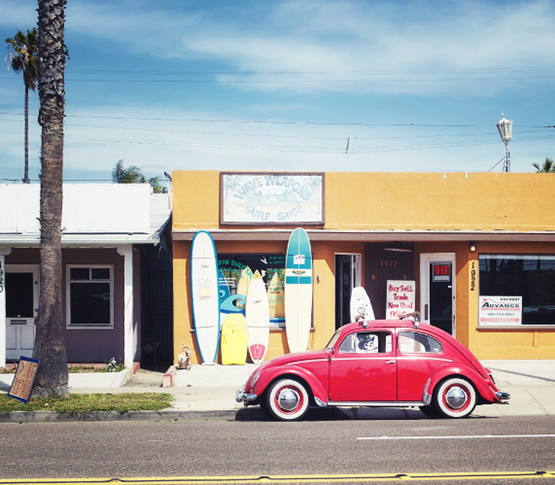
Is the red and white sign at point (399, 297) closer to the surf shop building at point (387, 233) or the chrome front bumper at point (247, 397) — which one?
the surf shop building at point (387, 233)

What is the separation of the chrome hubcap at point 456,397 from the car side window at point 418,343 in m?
0.61

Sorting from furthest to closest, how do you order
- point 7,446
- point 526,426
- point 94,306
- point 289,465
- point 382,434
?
point 94,306
point 526,426
point 382,434
point 7,446
point 289,465

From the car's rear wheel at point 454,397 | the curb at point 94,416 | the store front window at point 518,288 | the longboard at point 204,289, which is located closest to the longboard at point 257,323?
the longboard at point 204,289

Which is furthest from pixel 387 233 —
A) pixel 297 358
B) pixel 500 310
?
pixel 297 358

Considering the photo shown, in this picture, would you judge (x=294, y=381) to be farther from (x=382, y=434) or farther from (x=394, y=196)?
(x=394, y=196)

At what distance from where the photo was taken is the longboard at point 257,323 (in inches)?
591

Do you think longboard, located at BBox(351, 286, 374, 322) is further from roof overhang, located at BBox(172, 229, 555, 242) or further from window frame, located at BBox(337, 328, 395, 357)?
window frame, located at BBox(337, 328, 395, 357)

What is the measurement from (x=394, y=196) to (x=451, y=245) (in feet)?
6.29

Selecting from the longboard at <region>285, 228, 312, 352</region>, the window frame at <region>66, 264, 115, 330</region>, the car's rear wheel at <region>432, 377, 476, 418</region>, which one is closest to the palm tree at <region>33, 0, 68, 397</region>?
the window frame at <region>66, 264, 115, 330</region>

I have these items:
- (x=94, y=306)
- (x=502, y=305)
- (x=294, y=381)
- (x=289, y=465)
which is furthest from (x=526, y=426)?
(x=94, y=306)

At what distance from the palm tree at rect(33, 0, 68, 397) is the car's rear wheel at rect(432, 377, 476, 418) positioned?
6.33 m

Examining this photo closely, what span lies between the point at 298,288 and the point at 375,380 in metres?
5.74

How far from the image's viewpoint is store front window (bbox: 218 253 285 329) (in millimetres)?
15180

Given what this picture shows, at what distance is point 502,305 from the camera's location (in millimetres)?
15461
